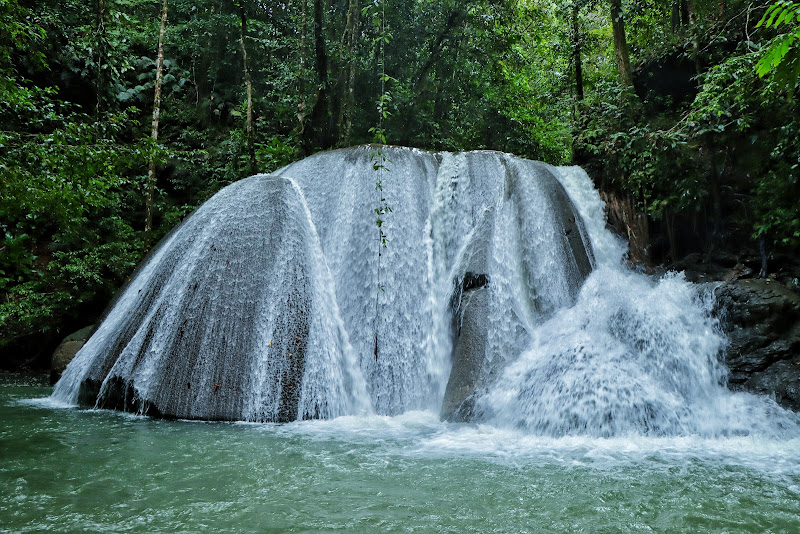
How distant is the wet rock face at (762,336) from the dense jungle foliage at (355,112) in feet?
4.20

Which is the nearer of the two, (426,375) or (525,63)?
(426,375)

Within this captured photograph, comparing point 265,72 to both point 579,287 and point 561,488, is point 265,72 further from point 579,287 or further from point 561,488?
point 561,488

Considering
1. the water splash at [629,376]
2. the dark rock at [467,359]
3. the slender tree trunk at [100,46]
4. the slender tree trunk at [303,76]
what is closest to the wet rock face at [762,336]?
the water splash at [629,376]

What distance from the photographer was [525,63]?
54.0 feet

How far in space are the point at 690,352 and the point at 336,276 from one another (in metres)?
5.08

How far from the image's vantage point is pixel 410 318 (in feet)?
26.2

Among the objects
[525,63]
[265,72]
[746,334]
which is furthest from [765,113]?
[265,72]

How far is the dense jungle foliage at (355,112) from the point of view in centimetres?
740

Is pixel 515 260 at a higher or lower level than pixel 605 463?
higher

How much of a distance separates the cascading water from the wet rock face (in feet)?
0.81

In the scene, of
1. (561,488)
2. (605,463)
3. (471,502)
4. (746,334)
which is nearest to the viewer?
(471,502)

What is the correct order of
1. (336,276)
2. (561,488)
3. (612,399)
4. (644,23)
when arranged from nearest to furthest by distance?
(561,488)
(612,399)
(336,276)
(644,23)

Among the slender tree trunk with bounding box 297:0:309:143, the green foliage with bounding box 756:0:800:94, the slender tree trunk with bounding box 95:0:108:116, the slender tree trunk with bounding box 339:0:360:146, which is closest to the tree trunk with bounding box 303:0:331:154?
the slender tree trunk with bounding box 297:0:309:143

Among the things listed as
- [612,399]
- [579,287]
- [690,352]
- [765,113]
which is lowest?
[612,399]
